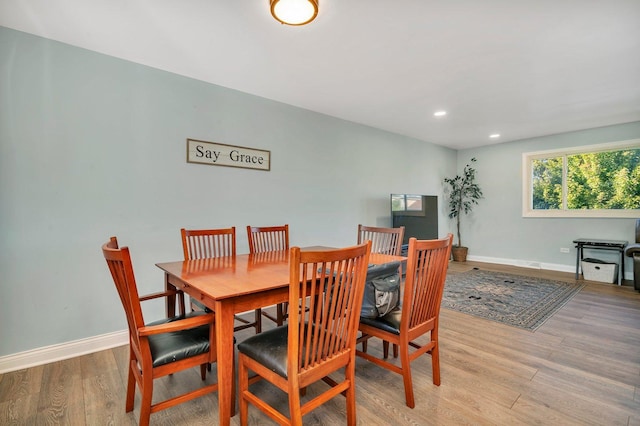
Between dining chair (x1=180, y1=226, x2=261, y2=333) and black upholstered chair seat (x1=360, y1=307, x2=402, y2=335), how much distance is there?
103cm

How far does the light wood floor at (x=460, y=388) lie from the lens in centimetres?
166

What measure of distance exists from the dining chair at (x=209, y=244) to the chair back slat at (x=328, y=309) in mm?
1169

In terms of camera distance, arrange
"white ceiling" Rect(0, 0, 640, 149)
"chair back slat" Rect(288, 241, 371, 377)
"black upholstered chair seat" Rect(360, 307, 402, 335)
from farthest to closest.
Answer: "white ceiling" Rect(0, 0, 640, 149) < "black upholstered chair seat" Rect(360, 307, 402, 335) < "chair back slat" Rect(288, 241, 371, 377)

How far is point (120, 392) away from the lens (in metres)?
1.90

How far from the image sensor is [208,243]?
2.54m

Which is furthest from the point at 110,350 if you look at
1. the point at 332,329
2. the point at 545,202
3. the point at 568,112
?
the point at 545,202

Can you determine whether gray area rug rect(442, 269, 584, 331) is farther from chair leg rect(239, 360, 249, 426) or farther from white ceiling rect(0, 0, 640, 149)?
chair leg rect(239, 360, 249, 426)

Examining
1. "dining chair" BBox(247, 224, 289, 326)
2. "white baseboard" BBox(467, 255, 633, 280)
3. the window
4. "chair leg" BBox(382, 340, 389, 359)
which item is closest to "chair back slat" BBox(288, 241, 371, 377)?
"chair leg" BBox(382, 340, 389, 359)

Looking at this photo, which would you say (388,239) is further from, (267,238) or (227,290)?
(227,290)

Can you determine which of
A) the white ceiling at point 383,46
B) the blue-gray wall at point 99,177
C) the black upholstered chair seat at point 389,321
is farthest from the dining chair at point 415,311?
the blue-gray wall at point 99,177

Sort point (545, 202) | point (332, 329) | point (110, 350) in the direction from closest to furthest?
point (332, 329), point (110, 350), point (545, 202)

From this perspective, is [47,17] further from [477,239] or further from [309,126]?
[477,239]

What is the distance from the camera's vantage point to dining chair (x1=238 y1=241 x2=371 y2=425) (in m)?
1.26

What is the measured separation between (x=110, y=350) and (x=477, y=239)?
635 cm
